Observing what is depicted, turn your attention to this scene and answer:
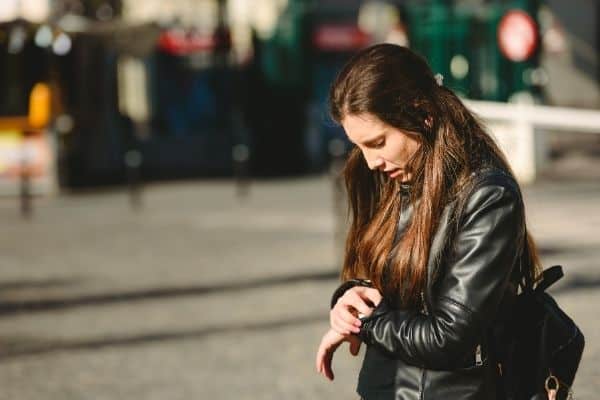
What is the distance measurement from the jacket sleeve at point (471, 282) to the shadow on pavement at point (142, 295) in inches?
282

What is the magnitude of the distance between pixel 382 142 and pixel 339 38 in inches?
1096

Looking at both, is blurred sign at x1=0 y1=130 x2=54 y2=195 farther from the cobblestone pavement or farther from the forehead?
the forehead

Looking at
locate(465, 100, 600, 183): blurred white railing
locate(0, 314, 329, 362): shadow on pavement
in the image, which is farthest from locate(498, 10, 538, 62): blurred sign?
locate(0, 314, 329, 362): shadow on pavement

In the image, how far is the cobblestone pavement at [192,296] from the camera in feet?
23.1

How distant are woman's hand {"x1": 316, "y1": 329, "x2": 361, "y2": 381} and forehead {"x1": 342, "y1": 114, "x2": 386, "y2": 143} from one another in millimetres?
429

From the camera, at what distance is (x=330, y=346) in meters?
2.94

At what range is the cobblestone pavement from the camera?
277 inches

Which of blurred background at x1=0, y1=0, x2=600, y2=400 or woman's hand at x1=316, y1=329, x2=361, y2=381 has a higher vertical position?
woman's hand at x1=316, y1=329, x2=361, y2=381

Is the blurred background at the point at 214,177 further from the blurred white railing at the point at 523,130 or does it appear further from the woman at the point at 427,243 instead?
the woman at the point at 427,243

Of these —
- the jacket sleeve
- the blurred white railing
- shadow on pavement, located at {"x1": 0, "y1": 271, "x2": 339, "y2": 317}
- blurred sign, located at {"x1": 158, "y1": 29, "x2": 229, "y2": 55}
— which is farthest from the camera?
blurred sign, located at {"x1": 158, "y1": 29, "x2": 229, "y2": 55}

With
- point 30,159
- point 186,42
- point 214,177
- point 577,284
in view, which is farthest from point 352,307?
point 186,42

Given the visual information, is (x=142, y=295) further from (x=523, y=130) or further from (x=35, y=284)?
(x=523, y=130)

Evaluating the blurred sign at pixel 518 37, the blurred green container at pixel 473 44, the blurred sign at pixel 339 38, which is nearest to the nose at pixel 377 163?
the blurred sign at pixel 518 37

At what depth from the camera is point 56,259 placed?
40.9 ft
